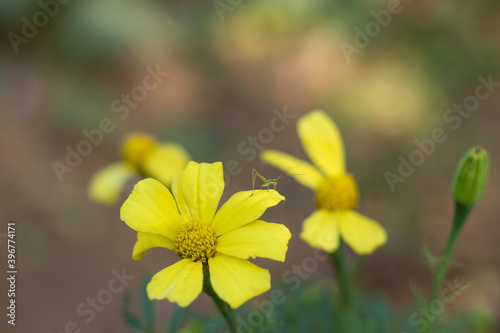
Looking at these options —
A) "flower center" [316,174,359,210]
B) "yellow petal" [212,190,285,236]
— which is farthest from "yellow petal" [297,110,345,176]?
"yellow petal" [212,190,285,236]

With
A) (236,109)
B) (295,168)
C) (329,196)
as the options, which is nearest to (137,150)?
(295,168)

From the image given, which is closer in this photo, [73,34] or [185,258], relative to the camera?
[185,258]

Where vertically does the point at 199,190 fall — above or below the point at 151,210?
above

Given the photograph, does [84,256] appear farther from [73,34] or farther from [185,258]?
[185,258]

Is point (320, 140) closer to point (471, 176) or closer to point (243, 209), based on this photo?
point (471, 176)

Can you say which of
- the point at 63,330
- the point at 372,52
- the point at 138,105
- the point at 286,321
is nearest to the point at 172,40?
the point at 138,105

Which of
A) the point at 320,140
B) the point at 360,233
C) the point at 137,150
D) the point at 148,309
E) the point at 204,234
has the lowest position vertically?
the point at 148,309

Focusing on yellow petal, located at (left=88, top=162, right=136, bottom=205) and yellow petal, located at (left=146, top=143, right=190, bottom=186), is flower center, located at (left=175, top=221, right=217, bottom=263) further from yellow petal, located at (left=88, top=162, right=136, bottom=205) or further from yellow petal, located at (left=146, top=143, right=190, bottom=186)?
yellow petal, located at (left=88, top=162, right=136, bottom=205)
